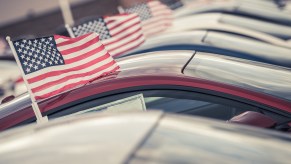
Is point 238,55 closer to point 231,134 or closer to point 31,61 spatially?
point 31,61

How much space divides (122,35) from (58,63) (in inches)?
88.0

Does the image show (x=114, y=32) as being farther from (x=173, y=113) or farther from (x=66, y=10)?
(x=66, y=10)

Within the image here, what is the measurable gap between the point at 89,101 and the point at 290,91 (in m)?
1.97

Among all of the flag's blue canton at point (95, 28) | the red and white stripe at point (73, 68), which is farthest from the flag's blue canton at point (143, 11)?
the red and white stripe at point (73, 68)

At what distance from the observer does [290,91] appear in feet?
12.8

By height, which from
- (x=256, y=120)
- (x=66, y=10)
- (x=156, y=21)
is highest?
(x=256, y=120)

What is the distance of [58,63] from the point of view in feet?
12.4

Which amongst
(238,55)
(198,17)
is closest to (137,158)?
(238,55)

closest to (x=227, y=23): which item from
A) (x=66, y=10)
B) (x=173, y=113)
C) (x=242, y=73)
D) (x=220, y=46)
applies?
(x=220, y=46)

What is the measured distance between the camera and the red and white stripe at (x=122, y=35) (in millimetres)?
5742

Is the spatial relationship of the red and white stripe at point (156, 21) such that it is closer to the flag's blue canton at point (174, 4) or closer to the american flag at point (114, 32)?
the american flag at point (114, 32)

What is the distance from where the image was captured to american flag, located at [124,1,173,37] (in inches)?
315

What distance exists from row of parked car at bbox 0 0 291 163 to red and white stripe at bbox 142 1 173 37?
220 cm

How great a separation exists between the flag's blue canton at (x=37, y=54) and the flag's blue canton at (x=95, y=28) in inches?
75.8
